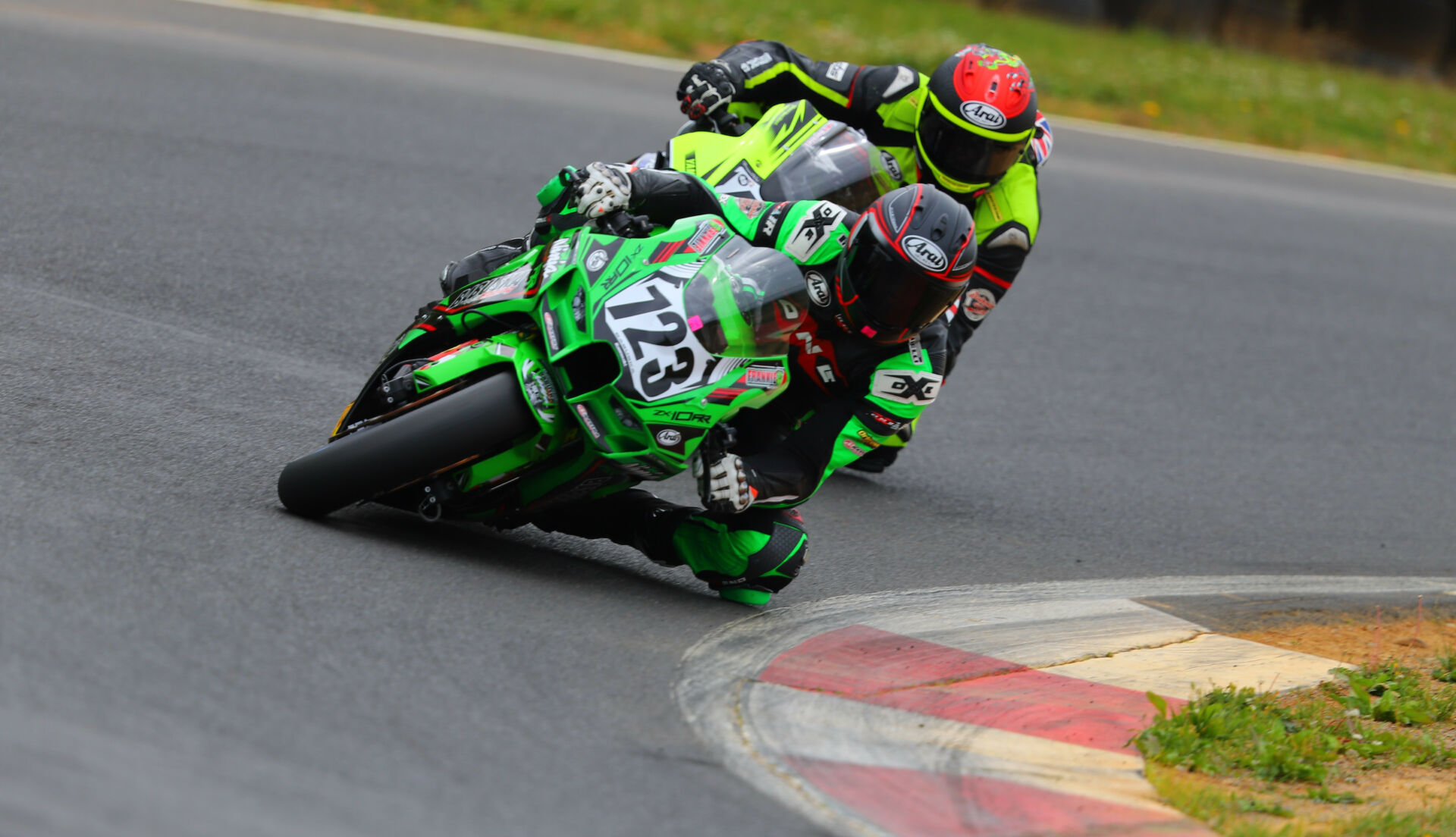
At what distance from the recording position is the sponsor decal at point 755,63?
6422 mm

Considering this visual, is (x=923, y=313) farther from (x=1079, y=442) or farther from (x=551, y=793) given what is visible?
(x=1079, y=442)

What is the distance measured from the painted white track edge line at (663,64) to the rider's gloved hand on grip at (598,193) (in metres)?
7.27

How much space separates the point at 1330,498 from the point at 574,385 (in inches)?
184

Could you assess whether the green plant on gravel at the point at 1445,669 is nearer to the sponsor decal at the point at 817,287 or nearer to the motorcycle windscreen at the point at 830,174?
the sponsor decal at the point at 817,287

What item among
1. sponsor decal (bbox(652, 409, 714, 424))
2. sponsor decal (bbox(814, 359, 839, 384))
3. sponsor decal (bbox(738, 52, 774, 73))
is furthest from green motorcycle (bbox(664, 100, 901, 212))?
sponsor decal (bbox(652, 409, 714, 424))

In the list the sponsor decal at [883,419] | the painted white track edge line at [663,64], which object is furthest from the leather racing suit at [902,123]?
the painted white track edge line at [663,64]

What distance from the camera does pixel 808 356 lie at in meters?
5.06

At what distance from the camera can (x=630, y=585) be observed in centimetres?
482

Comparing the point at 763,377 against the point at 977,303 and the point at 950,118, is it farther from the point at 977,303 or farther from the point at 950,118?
the point at 977,303

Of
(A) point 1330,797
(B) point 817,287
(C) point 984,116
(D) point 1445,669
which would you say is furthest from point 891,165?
(A) point 1330,797

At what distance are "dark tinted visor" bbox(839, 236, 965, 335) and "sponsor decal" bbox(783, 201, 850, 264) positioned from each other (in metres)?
0.13

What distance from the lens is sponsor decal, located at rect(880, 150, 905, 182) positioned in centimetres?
584

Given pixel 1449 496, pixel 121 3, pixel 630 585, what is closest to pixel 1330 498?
pixel 1449 496

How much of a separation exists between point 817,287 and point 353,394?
2.12 meters
